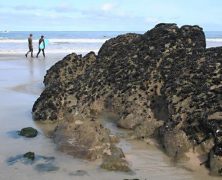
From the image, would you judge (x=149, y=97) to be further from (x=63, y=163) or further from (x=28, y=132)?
(x=63, y=163)

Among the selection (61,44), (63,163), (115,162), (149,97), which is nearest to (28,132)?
(63,163)

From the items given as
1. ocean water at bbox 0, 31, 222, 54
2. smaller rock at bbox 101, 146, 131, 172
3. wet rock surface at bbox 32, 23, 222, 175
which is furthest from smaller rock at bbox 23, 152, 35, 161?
ocean water at bbox 0, 31, 222, 54

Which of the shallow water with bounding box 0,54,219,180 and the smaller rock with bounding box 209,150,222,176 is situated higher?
the smaller rock with bounding box 209,150,222,176

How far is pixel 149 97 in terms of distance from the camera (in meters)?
6.81

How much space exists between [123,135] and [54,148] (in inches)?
46.2

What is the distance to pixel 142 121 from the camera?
6.45 meters

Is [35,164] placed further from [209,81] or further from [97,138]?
[209,81]

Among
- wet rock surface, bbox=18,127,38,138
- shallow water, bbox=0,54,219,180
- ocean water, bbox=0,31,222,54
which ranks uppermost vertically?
wet rock surface, bbox=18,127,38,138

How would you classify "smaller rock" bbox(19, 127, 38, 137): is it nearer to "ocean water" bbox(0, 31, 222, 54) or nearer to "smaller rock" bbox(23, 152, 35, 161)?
"smaller rock" bbox(23, 152, 35, 161)

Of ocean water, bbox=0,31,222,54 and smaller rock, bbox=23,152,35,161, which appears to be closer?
smaller rock, bbox=23,152,35,161

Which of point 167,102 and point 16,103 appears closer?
point 167,102

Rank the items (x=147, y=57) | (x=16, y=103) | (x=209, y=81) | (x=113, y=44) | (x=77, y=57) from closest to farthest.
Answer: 1. (x=209, y=81)
2. (x=147, y=57)
3. (x=16, y=103)
4. (x=113, y=44)
5. (x=77, y=57)

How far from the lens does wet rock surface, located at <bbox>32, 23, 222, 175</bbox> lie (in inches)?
207

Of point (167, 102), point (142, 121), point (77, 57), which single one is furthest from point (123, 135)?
point (77, 57)
